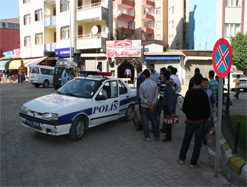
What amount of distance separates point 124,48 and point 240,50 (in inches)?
484

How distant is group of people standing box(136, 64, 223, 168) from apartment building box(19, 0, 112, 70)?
2021cm

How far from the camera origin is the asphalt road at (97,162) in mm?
3994

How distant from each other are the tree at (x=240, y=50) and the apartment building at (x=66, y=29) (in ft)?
46.7

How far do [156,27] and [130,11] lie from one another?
7196 mm

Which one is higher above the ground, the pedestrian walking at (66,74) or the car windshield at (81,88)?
the pedestrian walking at (66,74)

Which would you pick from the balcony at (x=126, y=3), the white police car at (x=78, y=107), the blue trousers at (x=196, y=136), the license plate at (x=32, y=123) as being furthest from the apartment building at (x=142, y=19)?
the blue trousers at (x=196, y=136)

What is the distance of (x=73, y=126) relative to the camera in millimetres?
5695

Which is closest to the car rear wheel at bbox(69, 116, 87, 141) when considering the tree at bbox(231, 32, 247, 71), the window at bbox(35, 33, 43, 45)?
the tree at bbox(231, 32, 247, 71)

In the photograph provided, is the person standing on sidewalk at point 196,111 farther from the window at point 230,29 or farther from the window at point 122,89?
the window at point 230,29

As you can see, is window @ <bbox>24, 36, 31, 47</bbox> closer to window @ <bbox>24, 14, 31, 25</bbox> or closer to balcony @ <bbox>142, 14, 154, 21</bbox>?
window @ <bbox>24, 14, 31, 25</bbox>

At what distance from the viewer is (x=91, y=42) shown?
26.2 m

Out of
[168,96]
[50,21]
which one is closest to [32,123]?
[168,96]

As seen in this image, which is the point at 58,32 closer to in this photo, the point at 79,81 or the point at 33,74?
the point at 33,74

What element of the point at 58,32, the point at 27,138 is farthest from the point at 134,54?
the point at 27,138
